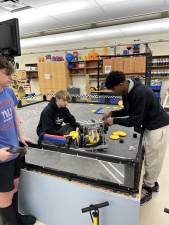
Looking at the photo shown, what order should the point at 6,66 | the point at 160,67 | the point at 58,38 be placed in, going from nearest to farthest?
1. the point at 6,66
2. the point at 160,67
3. the point at 58,38

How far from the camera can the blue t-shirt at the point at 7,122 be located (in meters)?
1.19

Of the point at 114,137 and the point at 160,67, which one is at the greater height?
the point at 160,67

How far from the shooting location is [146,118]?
5.35 ft

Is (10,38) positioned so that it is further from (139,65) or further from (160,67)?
(160,67)

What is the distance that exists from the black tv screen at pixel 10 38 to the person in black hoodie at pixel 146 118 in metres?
1.14

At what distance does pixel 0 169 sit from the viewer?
3.85 feet

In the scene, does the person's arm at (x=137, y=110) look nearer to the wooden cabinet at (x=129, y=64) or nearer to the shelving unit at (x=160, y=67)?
the wooden cabinet at (x=129, y=64)

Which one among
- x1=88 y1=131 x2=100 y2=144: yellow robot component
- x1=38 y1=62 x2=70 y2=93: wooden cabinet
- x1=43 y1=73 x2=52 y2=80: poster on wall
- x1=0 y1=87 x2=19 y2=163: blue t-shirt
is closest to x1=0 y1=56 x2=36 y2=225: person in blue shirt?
x1=0 y1=87 x2=19 y2=163: blue t-shirt

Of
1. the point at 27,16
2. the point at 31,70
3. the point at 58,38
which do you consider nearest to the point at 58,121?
the point at 27,16

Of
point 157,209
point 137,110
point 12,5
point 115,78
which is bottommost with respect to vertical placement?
point 157,209

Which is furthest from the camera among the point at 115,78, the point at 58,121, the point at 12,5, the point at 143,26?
the point at 143,26

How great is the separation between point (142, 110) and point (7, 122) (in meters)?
1.02

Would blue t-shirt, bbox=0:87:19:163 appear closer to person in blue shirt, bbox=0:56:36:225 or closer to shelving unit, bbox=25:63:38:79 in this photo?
person in blue shirt, bbox=0:56:36:225

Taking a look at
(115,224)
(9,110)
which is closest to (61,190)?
(115,224)
